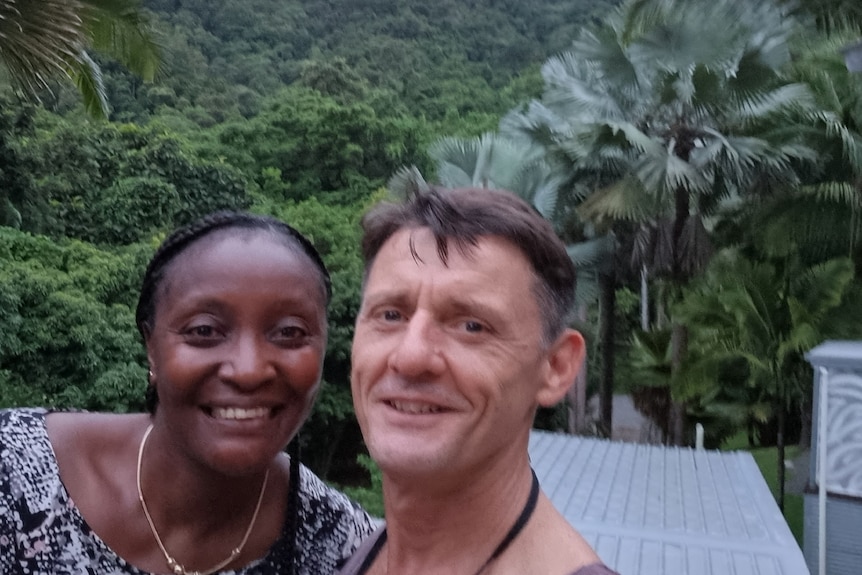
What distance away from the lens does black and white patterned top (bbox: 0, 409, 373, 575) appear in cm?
171

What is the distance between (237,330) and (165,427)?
1.22ft

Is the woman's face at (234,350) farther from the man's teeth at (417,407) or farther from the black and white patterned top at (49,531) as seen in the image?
the man's teeth at (417,407)

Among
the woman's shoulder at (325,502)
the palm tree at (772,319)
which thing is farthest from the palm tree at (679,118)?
the woman's shoulder at (325,502)

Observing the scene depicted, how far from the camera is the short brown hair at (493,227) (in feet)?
4.42

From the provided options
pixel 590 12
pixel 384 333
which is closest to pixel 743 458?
pixel 384 333

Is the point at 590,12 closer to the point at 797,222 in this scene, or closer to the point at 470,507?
the point at 797,222

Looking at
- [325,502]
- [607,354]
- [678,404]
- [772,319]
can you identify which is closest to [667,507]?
[325,502]

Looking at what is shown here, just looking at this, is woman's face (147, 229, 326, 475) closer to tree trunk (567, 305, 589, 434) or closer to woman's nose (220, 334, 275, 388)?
woman's nose (220, 334, 275, 388)

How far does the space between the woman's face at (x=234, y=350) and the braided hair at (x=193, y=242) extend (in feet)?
0.15

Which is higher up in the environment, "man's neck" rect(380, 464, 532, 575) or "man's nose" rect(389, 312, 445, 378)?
"man's nose" rect(389, 312, 445, 378)

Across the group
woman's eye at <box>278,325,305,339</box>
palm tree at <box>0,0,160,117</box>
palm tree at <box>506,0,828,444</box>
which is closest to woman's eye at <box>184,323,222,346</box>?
woman's eye at <box>278,325,305,339</box>

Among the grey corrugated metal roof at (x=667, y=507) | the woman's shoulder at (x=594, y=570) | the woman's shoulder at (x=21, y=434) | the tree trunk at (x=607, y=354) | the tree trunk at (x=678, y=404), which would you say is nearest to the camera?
the woman's shoulder at (x=594, y=570)

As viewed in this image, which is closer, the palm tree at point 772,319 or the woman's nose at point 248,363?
the woman's nose at point 248,363

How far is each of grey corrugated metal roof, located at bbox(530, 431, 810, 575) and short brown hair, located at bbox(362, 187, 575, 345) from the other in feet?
8.16
